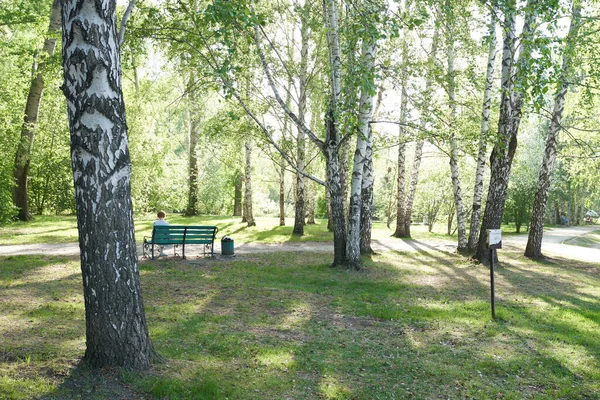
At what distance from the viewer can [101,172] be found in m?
4.36

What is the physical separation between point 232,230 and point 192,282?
1248 cm

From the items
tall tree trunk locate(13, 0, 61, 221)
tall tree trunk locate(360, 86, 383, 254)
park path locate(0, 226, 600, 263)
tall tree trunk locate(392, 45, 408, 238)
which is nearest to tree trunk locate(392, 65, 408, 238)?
tall tree trunk locate(392, 45, 408, 238)

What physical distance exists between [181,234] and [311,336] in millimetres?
6676

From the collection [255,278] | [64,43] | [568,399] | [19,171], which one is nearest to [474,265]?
[255,278]

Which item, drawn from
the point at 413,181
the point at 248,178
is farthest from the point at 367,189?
the point at 248,178

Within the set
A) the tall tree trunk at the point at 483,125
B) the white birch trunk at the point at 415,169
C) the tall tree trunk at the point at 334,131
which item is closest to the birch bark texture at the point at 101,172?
the tall tree trunk at the point at 334,131

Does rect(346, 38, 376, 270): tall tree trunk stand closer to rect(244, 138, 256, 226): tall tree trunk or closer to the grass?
rect(244, 138, 256, 226): tall tree trunk

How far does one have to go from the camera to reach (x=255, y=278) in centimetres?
1086

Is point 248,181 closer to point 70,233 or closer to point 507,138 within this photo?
point 70,233

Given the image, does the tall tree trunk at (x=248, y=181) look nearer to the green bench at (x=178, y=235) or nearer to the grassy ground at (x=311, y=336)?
the green bench at (x=178, y=235)

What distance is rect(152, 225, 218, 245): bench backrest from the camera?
473 inches

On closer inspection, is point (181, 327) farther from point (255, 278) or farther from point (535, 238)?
point (535, 238)

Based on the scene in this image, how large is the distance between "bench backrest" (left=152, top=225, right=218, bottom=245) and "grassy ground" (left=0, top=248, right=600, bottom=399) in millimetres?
728

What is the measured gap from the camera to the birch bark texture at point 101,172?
431 cm
